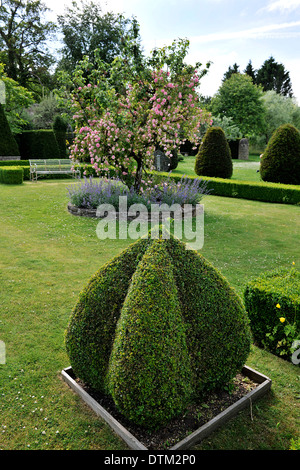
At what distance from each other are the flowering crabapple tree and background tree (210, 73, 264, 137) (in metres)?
34.1

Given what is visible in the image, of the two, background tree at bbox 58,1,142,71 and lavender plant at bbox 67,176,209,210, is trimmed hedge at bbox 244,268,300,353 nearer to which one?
lavender plant at bbox 67,176,209,210

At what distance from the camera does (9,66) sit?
38906mm

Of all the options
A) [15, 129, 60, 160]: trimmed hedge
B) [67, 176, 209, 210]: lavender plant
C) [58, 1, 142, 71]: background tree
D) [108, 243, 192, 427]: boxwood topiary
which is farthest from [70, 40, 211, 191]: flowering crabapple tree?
[58, 1, 142, 71]: background tree

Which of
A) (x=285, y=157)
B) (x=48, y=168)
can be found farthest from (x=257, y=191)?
(x=48, y=168)

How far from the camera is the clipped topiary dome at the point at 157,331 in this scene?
254cm

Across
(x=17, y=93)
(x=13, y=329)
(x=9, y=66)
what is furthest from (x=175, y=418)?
(x=9, y=66)

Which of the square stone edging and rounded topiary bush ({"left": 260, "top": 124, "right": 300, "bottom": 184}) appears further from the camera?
rounded topiary bush ({"left": 260, "top": 124, "right": 300, "bottom": 184})

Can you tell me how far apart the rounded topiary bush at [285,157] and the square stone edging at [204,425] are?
15.2 m

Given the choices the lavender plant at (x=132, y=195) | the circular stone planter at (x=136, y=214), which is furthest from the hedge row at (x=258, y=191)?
the circular stone planter at (x=136, y=214)

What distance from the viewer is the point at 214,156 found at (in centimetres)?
1909

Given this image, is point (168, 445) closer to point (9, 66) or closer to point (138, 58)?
point (138, 58)

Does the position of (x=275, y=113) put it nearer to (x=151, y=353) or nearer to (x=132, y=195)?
(x=132, y=195)

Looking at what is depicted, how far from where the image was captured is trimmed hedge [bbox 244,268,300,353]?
12.7ft
